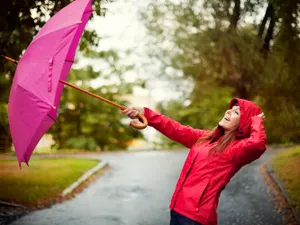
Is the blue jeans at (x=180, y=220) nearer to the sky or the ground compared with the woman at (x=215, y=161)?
nearer to the ground

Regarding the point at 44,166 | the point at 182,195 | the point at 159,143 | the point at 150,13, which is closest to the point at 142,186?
the point at 44,166

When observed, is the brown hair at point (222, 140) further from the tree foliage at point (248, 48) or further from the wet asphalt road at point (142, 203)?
the tree foliage at point (248, 48)

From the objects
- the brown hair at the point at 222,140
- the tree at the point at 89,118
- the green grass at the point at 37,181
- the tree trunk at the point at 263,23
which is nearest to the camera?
the brown hair at the point at 222,140

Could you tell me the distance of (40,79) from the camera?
3.80 meters

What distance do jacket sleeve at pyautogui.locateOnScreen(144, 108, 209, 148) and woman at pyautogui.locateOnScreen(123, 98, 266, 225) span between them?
17 cm

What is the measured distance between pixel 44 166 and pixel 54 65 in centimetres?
1001

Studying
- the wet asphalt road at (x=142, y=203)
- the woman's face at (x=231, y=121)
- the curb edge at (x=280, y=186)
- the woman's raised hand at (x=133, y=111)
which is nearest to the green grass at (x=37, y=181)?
the wet asphalt road at (x=142, y=203)

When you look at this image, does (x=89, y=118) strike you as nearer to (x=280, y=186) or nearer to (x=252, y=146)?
(x=280, y=186)

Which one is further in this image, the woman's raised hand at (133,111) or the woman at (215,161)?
the woman's raised hand at (133,111)

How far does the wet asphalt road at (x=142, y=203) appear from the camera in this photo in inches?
Result: 299

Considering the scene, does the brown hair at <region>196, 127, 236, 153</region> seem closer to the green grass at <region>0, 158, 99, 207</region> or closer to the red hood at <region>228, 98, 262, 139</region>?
the red hood at <region>228, 98, 262, 139</region>

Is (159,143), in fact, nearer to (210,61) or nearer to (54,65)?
(210,61)

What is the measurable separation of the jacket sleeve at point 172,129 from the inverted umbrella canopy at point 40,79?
2.85 feet

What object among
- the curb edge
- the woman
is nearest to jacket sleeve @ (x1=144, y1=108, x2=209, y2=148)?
the woman
